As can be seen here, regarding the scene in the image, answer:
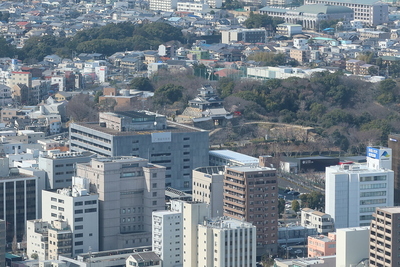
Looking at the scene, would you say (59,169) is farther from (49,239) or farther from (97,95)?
(97,95)

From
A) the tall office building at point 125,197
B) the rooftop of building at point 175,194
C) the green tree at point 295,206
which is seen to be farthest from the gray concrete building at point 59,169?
the green tree at point 295,206

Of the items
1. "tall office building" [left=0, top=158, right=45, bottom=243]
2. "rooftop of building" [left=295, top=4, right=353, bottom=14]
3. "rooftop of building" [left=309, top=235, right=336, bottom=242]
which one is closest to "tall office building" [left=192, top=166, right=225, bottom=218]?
"rooftop of building" [left=309, top=235, right=336, bottom=242]

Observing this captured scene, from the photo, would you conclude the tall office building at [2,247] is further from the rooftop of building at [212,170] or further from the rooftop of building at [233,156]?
the rooftop of building at [233,156]

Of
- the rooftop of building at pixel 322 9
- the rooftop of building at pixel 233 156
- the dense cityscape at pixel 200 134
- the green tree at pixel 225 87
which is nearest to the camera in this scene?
the dense cityscape at pixel 200 134

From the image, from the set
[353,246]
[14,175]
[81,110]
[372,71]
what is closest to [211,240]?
[353,246]

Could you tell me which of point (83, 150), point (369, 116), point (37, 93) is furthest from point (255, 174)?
point (37, 93)
